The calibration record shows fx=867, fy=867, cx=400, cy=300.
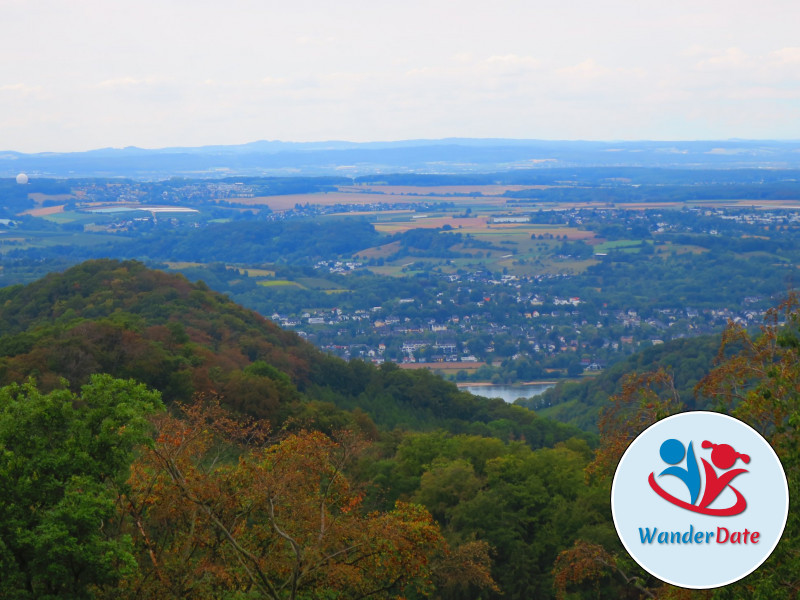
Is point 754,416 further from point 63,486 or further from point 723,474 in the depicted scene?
point 63,486

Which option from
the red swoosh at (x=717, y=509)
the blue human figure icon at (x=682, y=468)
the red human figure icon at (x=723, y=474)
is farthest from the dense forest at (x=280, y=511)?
the blue human figure icon at (x=682, y=468)

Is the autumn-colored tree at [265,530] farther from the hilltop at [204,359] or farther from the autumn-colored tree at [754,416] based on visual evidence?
the hilltop at [204,359]

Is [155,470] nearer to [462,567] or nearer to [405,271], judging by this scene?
[462,567]

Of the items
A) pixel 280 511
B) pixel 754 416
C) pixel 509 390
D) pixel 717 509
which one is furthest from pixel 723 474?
pixel 509 390

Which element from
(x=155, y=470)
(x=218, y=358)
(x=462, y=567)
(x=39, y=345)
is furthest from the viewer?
(x=218, y=358)

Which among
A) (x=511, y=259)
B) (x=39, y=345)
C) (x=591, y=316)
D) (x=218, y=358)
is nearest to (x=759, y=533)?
(x=39, y=345)
